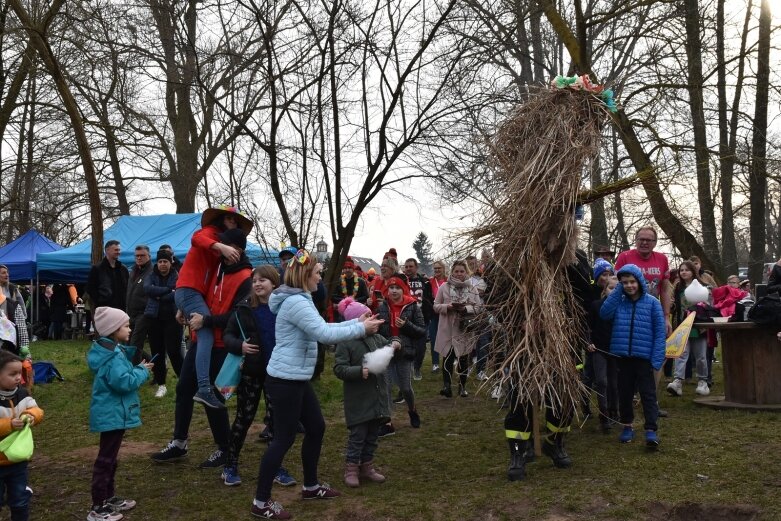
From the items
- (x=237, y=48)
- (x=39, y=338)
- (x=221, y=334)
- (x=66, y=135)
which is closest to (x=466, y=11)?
(x=237, y=48)

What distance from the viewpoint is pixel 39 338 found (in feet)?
65.7

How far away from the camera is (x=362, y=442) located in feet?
18.7

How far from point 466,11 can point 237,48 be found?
311 centimetres

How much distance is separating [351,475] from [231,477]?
85cm

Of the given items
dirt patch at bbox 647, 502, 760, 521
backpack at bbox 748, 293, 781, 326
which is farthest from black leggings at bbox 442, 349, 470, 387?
dirt patch at bbox 647, 502, 760, 521

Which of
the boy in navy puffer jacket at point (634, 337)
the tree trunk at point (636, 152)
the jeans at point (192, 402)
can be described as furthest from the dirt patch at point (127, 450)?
Answer: the tree trunk at point (636, 152)

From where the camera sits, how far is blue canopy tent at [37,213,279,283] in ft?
54.4

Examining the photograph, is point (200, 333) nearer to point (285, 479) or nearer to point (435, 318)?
point (285, 479)

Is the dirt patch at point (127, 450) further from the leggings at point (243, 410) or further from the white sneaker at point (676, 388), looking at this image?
the white sneaker at point (676, 388)

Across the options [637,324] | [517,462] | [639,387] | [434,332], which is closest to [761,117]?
[434,332]

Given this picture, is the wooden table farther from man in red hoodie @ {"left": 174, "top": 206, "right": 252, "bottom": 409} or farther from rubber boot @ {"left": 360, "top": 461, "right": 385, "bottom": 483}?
man in red hoodie @ {"left": 174, "top": 206, "right": 252, "bottom": 409}

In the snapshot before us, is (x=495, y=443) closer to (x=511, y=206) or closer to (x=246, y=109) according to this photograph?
(x=511, y=206)

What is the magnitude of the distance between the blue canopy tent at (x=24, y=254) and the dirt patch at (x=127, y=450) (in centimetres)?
1302

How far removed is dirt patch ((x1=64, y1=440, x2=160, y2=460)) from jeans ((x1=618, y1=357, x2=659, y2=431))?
3986 mm
